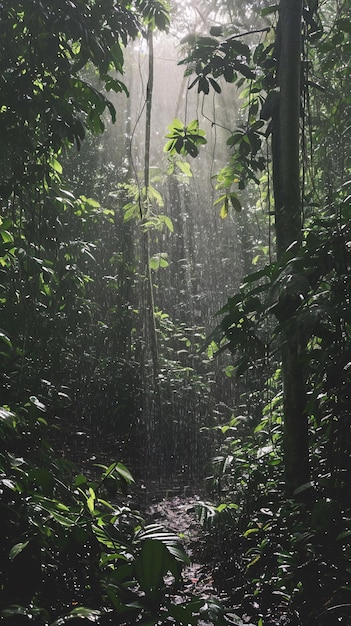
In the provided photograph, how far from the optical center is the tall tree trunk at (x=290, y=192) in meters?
2.82

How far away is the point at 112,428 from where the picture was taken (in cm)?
635

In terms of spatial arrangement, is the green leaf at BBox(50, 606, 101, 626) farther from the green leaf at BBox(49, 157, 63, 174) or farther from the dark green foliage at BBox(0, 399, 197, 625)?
the green leaf at BBox(49, 157, 63, 174)

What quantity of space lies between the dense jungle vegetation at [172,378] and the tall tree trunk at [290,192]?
0.03 ft

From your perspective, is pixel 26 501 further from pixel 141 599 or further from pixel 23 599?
pixel 141 599

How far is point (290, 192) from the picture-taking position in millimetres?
2926

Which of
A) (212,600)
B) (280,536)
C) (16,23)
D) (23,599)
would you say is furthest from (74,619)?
(16,23)

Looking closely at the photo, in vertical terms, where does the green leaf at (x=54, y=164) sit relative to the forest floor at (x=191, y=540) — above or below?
above

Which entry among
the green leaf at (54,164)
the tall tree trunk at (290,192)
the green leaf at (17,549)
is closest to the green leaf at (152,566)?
the green leaf at (17,549)

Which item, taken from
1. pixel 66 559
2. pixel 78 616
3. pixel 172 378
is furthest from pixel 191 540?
pixel 172 378

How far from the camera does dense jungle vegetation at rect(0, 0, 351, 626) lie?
1.69 metres

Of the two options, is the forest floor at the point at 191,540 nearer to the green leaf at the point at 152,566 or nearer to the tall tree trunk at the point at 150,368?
the green leaf at the point at 152,566

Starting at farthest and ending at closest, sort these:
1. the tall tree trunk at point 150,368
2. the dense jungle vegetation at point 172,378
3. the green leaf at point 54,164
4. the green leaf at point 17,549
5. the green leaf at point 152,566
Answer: the tall tree trunk at point 150,368 < the green leaf at point 54,164 < the dense jungle vegetation at point 172,378 < the green leaf at point 17,549 < the green leaf at point 152,566

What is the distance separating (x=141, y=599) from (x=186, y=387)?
5.87 metres

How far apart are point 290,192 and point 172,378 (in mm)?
4698
